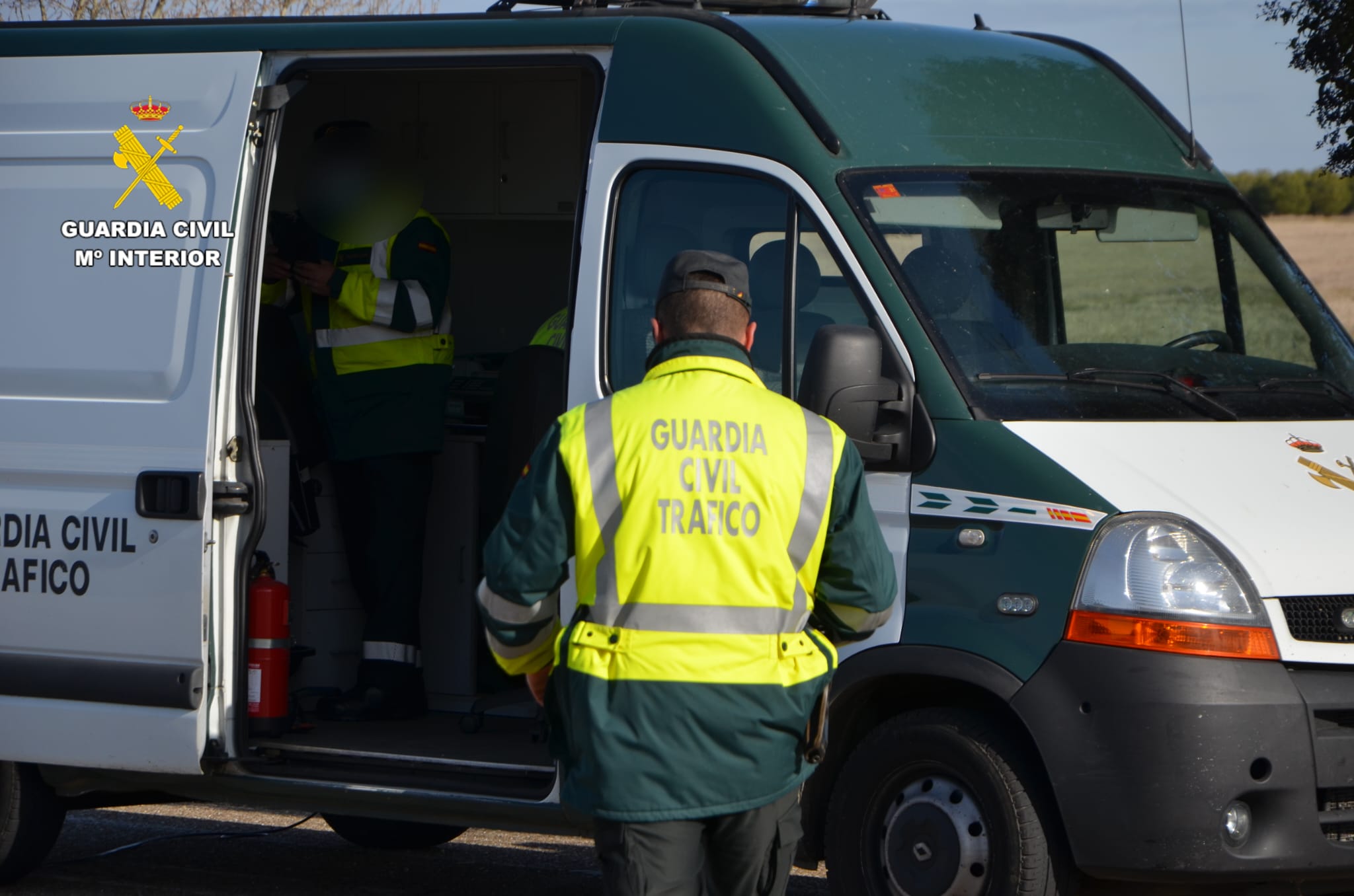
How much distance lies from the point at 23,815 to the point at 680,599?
3.56 m

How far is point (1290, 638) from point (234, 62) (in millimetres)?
3383

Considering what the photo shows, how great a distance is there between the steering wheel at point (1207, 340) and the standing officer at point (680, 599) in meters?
1.90

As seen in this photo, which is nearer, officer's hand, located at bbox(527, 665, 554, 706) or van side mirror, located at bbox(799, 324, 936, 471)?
officer's hand, located at bbox(527, 665, 554, 706)

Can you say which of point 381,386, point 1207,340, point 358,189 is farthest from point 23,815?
point 1207,340

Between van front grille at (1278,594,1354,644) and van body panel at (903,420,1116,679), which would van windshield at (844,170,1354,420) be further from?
van front grille at (1278,594,1354,644)

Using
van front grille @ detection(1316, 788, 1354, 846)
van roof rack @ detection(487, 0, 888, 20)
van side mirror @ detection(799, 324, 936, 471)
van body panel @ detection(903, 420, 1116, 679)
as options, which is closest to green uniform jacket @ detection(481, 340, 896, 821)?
van side mirror @ detection(799, 324, 936, 471)

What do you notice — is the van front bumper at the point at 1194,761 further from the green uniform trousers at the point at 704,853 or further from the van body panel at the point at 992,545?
the green uniform trousers at the point at 704,853

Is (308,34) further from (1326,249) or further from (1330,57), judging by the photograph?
(1326,249)

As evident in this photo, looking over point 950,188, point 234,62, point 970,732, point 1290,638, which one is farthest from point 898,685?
point 234,62

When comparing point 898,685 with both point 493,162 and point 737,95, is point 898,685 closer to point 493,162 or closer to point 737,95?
point 737,95

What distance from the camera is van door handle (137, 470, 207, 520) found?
551 cm

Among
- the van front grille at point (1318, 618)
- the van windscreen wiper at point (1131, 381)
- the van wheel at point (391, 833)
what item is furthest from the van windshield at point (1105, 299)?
the van wheel at point (391, 833)

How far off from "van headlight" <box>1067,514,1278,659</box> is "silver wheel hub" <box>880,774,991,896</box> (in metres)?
0.53

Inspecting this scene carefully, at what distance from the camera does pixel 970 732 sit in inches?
182
